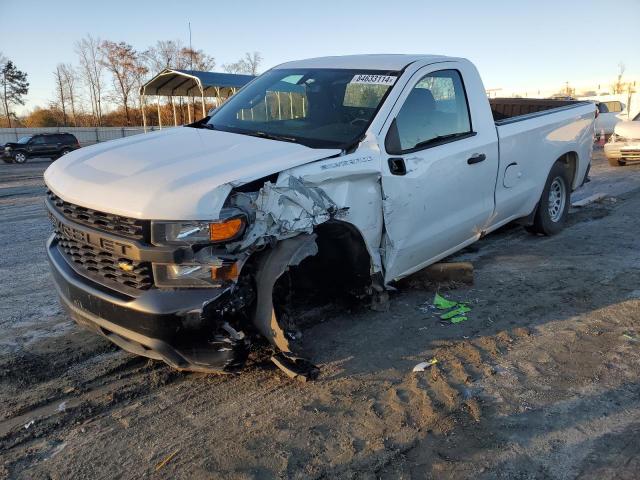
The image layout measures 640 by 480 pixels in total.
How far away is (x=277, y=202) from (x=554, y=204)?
185 inches

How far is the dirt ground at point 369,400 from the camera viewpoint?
8.18ft

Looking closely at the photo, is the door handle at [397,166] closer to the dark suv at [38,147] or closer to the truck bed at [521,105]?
the truck bed at [521,105]

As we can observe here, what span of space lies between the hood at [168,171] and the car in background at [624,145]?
39.3 ft

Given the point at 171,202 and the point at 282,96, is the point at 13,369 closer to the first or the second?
the point at 171,202

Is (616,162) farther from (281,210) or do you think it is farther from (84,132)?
(84,132)

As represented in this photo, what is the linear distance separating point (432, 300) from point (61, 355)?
9.66 ft

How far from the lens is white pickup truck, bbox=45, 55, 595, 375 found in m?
2.73

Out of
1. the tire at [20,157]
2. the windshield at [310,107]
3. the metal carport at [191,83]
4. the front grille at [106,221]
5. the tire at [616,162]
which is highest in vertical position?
the metal carport at [191,83]

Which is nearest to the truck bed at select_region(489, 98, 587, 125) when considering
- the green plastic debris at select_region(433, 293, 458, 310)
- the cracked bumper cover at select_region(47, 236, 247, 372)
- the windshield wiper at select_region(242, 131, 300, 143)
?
the green plastic debris at select_region(433, 293, 458, 310)

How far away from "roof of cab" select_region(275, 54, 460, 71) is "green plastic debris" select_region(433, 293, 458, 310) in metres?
1.95

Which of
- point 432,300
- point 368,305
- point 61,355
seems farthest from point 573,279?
point 61,355

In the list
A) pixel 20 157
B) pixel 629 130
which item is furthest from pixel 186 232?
pixel 20 157

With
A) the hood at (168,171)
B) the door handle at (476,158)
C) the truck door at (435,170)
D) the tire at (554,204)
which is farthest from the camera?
the tire at (554,204)

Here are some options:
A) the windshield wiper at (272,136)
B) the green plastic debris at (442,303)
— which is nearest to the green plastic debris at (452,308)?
the green plastic debris at (442,303)
